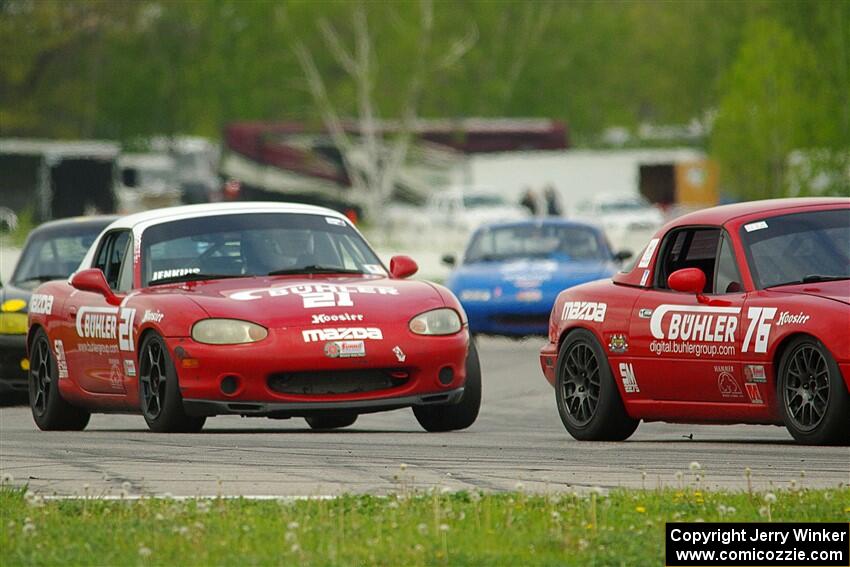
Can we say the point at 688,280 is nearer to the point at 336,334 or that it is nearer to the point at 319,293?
the point at 336,334

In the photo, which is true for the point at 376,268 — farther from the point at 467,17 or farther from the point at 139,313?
the point at 467,17

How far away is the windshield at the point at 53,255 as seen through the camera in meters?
17.0

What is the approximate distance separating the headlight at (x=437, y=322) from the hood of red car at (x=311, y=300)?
4 centimetres

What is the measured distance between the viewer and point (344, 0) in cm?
6975

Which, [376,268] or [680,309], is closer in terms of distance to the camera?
[680,309]

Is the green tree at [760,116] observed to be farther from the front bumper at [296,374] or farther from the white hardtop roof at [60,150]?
the front bumper at [296,374]

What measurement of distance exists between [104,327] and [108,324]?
7cm

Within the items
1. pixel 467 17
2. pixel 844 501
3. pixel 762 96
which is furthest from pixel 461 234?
pixel 844 501

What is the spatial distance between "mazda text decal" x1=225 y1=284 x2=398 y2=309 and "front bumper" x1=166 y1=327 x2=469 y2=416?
1.01ft

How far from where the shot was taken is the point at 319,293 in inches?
475

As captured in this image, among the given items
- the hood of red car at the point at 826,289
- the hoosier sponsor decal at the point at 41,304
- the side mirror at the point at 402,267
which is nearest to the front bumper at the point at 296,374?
the side mirror at the point at 402,267

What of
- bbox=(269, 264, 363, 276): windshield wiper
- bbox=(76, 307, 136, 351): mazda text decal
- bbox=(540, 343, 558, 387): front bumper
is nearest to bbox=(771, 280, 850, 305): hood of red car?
bbox=(540, 343, 558, 387): front bumper

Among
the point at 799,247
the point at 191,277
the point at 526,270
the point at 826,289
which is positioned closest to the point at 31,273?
the point at 191,277

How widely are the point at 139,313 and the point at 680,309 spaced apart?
3225 mm
